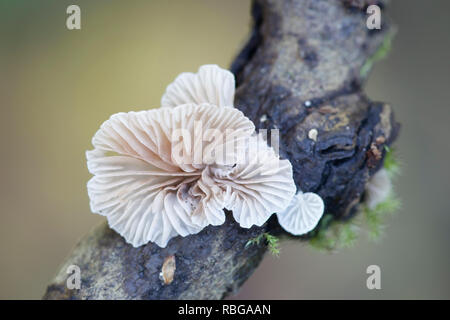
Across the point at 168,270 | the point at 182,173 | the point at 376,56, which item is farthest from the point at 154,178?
the point at 376,56

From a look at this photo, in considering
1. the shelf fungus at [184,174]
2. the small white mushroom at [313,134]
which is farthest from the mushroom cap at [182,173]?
the small white mushroom at [313,134]

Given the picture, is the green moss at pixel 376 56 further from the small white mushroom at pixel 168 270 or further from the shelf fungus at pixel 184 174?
the small white mushroom at pixel 168 270

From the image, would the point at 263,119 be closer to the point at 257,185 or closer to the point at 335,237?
Result: the point at 257,185

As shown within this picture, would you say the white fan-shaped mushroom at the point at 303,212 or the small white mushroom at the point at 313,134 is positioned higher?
the small white mushroom at the point at 313,134

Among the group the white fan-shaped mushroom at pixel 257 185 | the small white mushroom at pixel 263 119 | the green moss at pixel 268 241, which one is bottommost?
the green moss at pixel 268 241

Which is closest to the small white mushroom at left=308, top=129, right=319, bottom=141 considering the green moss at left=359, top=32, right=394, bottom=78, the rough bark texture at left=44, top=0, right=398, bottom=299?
the rough bark texture at left=44, top=0, right=398, bottom=299

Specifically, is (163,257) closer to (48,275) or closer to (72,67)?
(48,275)
